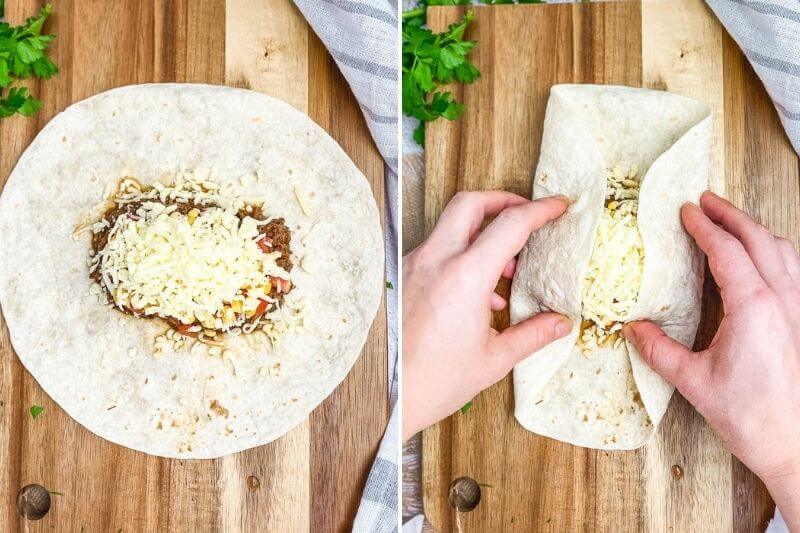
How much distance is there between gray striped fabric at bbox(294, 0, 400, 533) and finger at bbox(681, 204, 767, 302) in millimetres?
567

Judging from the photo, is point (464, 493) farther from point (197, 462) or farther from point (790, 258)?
point (790, 258)

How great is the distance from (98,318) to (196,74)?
52 cm

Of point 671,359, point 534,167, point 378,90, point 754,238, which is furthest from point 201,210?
point 754,238

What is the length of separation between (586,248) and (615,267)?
0.20 ft

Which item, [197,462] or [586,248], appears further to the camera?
[197,462]

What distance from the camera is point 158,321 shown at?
49.4 inches

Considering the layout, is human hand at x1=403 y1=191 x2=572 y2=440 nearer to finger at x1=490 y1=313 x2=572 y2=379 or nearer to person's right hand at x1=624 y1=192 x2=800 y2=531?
finger at x1=490 y1=313 x2=572 y2=379

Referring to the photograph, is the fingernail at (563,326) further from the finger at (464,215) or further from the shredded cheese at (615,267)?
the finger at (464,215)

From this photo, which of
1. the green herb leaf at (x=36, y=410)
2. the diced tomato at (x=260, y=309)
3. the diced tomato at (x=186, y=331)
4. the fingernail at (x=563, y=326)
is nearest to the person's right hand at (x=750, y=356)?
the fingernail at (x=563, y=326)

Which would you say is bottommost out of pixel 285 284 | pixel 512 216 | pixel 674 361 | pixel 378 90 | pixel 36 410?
pixel 36 410

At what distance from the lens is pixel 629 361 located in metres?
1.19

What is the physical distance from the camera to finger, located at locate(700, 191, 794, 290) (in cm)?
113

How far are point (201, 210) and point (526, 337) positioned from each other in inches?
25.7

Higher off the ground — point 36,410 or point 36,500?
point 36,410
